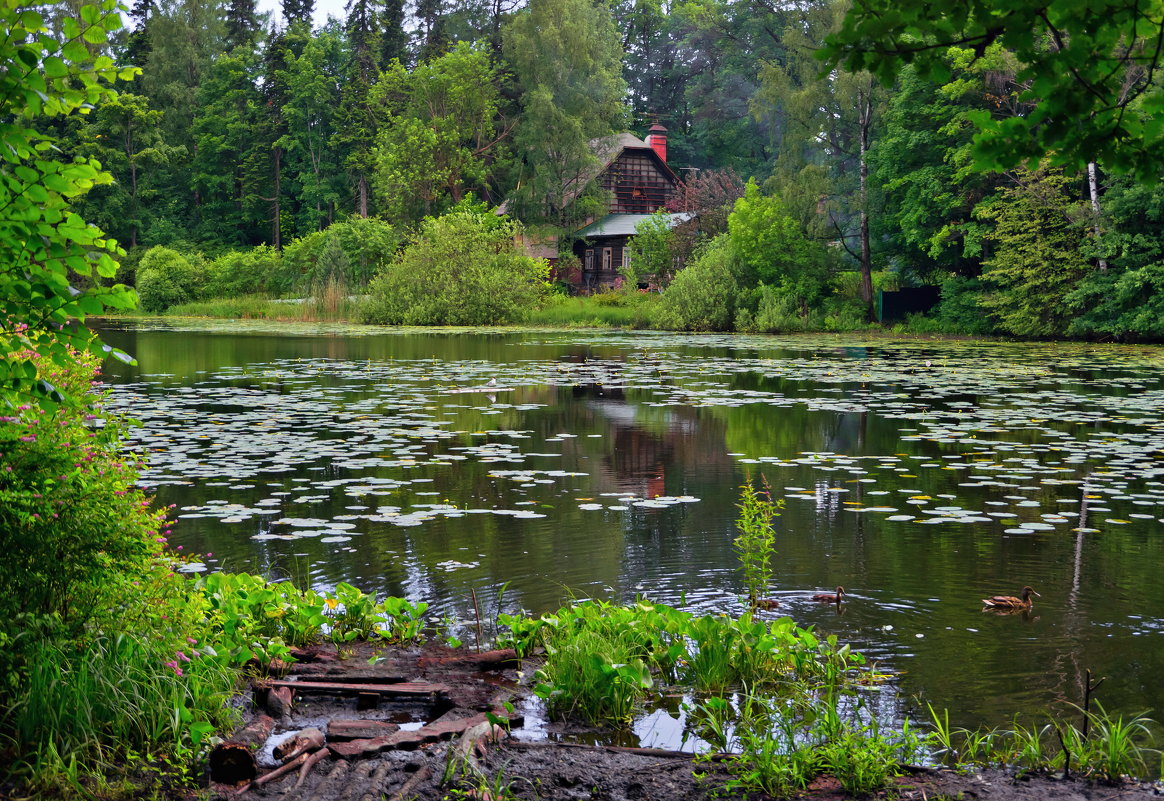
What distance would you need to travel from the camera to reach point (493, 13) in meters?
60.1

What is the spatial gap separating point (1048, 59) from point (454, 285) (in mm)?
38792

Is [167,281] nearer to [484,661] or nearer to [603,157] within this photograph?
[603,157]

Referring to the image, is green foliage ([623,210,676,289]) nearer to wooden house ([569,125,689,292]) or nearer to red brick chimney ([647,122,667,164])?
wooden house ([569,125,689,292])

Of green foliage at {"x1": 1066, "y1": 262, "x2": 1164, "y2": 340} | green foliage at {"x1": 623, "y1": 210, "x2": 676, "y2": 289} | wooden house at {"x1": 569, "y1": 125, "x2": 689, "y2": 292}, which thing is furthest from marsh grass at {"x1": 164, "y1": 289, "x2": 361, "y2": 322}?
green foliage at {"x1": 1066, "y1": 262, "x2": 1164, "y2": 340}

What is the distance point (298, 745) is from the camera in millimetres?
3604

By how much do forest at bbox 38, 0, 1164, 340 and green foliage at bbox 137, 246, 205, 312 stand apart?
14 cm

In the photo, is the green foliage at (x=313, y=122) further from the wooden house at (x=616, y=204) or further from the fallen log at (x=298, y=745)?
the fallen log at (x=298, y=745)

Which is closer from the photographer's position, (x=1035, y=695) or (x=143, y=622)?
(x=143, y=622)

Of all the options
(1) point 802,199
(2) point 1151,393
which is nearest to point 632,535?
(2) point 1151,393

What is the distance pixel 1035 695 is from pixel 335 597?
326cm

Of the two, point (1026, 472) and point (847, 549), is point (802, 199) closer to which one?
point (1026, 472)

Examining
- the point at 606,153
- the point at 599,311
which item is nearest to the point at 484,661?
the point at 599,311

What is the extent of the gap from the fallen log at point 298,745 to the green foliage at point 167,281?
54001 millimetres

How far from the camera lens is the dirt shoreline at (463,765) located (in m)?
3.33
